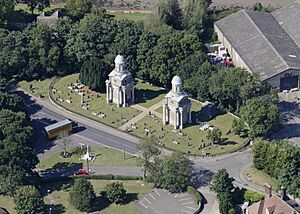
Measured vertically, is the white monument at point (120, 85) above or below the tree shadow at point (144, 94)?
above

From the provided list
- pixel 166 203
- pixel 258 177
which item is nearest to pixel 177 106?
pixel 258 177

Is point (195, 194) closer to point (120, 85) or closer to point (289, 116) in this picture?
point (289, 116)

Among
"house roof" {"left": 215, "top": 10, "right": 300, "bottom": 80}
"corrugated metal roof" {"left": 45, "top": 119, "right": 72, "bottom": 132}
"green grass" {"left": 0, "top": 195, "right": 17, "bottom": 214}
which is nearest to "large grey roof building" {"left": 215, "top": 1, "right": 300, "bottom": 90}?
"house roof" {"left": 215, "top": 10, "right": 300, "bottom": 80}

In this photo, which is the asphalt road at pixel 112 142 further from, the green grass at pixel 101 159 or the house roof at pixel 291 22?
the house roof at pixel 291 22

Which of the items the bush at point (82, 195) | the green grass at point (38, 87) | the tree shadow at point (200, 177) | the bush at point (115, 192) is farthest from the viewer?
the green grass at point (38, 87)

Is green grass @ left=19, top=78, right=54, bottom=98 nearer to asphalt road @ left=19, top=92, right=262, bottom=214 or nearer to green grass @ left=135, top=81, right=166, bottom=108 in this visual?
asphalt road @ left=19, top=92, right=262, bottom=214

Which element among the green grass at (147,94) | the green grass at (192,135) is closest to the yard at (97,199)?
the green grass at (192,135)
